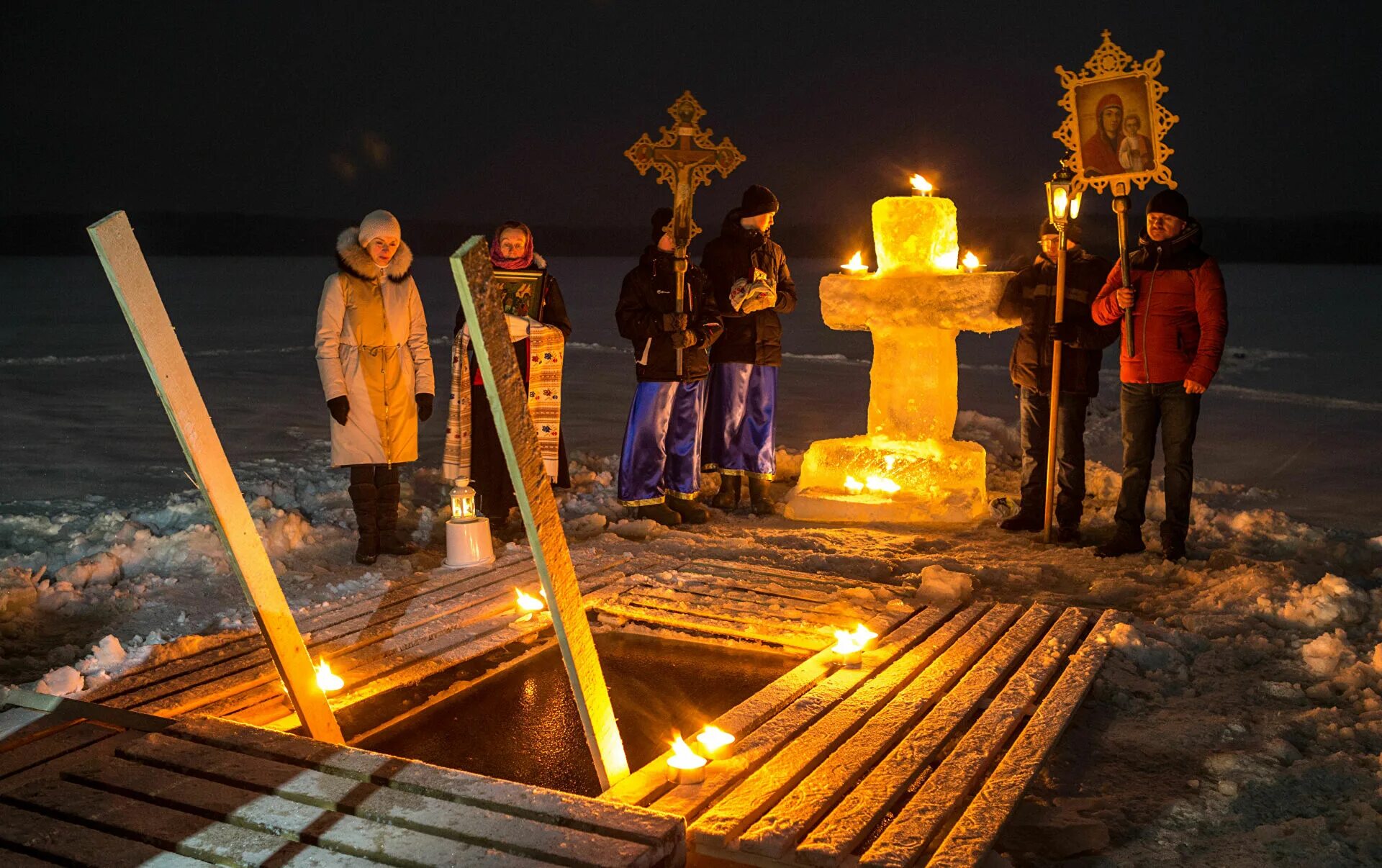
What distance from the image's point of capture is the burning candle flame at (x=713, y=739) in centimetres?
382

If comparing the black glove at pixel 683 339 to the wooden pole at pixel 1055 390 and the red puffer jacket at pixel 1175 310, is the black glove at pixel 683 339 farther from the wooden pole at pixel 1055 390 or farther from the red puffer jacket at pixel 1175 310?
the red puffer jacket at pixel 1175 310

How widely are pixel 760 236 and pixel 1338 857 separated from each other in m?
5.59

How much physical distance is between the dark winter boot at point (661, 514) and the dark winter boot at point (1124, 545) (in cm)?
264

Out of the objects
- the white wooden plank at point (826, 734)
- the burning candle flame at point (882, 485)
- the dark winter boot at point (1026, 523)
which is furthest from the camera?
the burning candle flame at point (882, 485)

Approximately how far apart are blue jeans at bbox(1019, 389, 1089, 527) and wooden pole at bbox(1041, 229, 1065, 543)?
0.06 metres

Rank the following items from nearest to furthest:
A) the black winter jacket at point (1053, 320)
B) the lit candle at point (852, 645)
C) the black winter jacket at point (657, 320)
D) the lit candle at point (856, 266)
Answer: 1. the lit candle at point (852, 645)
2. the black winter jacket at point (1053, 320)
3. the black winter jacket at point (657, 320)
4. the lit candle at point (856, 266)

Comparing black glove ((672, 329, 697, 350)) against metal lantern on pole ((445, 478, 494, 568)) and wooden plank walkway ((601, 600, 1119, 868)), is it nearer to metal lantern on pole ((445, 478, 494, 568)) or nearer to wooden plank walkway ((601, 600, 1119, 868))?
metal lantern on pole ((445, 478, 494, 568))

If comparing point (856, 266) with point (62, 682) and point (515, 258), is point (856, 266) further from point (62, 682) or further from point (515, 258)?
point (62, 682)

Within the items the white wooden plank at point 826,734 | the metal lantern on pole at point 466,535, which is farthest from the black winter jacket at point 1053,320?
the metal lantern on pole at point 466,535

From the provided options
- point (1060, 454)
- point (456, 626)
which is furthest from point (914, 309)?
point (456, 626)

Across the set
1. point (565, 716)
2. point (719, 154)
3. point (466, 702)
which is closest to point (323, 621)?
point (466, 702)

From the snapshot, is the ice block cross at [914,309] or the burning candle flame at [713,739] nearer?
the burning candle flame at [713,739]

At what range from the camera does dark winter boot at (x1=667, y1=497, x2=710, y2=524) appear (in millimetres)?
7973

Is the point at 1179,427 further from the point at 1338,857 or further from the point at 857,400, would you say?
the point at 857,400
